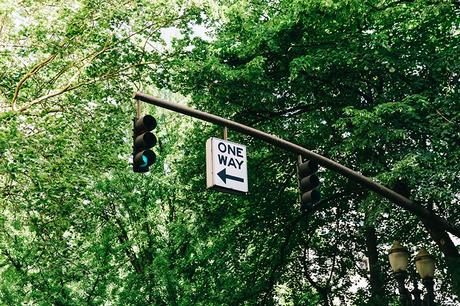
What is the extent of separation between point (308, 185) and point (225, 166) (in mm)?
1184

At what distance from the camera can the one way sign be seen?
24.7 feet

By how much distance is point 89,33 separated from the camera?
15.7 m

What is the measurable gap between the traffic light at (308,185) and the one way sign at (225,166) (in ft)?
2.73

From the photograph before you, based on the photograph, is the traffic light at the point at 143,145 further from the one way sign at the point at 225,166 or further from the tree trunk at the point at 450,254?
the tree trunk at the point at 450,254

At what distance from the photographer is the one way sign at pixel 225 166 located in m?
7.54

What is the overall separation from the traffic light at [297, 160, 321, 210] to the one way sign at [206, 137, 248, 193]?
2.73ft

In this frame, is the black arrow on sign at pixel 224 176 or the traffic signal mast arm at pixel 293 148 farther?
the black arrow on sign at pixel 224 176

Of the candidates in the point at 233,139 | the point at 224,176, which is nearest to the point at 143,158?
the point at 224,176

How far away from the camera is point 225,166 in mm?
7734

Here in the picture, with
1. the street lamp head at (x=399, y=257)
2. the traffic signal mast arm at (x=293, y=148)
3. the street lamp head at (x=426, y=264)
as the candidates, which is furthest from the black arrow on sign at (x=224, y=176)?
the street lamp head at (x=426, y=264)

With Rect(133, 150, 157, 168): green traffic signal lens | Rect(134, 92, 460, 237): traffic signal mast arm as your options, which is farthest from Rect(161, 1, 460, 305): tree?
Rect(133, 150, 157, 168): green traffic signal lens

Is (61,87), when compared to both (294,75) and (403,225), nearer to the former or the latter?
(294,75)

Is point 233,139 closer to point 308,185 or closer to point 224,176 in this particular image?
point 308,185

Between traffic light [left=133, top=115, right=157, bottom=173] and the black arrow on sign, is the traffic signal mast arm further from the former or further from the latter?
the black arrow on sign
